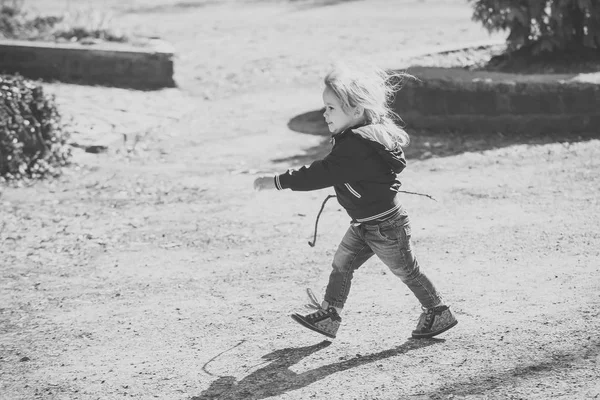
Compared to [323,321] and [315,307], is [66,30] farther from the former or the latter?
[323,321]

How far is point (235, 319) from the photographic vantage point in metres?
4.61

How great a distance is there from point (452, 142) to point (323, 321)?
13.5 ft

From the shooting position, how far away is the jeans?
13.3 feet

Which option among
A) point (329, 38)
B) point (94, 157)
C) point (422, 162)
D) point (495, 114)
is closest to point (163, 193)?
point (94, 157)

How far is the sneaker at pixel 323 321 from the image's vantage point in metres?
4.20

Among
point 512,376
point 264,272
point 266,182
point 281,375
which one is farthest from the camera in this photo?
point 264,272

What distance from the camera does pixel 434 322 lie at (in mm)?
4164

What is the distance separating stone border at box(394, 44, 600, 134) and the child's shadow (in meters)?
4.30

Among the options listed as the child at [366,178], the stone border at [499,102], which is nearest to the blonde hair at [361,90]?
the child at [366,178]

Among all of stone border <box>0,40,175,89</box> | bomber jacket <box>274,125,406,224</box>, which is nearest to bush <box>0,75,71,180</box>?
stone border <box>0,40,175,89</box>

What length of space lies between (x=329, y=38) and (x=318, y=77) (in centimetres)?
243

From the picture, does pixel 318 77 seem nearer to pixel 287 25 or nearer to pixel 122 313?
pixel 287 25

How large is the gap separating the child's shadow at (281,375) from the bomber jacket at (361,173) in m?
0.63

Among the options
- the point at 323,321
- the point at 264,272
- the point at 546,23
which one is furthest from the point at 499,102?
the point at 323,321
